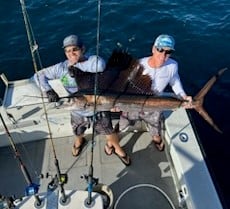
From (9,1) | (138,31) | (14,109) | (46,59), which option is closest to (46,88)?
(14,109)

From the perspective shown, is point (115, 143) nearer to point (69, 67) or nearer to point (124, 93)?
point (124, 93)

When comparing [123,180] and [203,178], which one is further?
[123,180]

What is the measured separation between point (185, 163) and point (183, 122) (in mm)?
538

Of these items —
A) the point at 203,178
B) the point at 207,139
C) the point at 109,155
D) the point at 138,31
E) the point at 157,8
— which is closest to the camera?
the point at 203,178

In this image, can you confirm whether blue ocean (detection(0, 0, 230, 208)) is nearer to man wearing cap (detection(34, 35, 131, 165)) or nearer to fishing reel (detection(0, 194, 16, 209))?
man wearing cap (detection(34, 35, 131, 165))

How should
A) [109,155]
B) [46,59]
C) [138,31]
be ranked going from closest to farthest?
[109,155] → [46,59] → [138,31]

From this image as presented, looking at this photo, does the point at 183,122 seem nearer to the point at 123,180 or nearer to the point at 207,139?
the point at 123,180

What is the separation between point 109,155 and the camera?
13.6 feet

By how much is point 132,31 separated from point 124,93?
354 centimetres

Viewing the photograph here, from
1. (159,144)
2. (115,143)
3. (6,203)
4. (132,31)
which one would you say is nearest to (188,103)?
(159,144)

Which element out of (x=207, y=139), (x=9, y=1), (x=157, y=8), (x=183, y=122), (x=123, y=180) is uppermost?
(x=9, y=1)

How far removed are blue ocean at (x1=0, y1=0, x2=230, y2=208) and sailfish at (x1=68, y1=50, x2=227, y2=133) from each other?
1.92 m

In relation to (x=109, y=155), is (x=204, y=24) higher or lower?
higher

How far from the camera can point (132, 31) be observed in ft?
22.4
